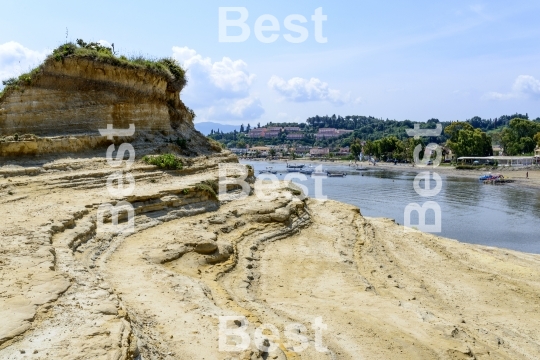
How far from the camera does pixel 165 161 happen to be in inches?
744

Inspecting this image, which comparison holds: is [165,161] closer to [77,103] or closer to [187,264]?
[77,103]

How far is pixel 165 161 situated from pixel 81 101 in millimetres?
4175

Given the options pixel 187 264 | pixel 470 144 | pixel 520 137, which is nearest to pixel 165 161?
pixel 187 264

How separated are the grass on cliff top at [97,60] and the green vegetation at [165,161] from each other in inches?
180

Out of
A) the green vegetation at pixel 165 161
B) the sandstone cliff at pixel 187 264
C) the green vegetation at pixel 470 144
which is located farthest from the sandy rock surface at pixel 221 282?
the green vegetation at pixel 470 144

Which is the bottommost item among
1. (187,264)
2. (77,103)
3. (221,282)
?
(221,282)

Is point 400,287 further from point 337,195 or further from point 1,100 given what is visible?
point 337,195

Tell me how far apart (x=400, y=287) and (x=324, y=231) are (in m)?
5.58

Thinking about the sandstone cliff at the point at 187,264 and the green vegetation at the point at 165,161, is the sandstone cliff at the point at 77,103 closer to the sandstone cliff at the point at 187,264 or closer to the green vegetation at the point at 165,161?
the sandstone cliff at the point at 187,264

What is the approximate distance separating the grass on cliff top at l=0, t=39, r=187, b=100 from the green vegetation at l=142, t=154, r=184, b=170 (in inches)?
180

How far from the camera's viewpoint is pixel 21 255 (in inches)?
358

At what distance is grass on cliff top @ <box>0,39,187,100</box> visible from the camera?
60.1 ft

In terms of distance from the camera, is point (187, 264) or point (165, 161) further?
point (165, 161)

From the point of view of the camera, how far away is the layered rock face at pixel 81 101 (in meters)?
17.8
